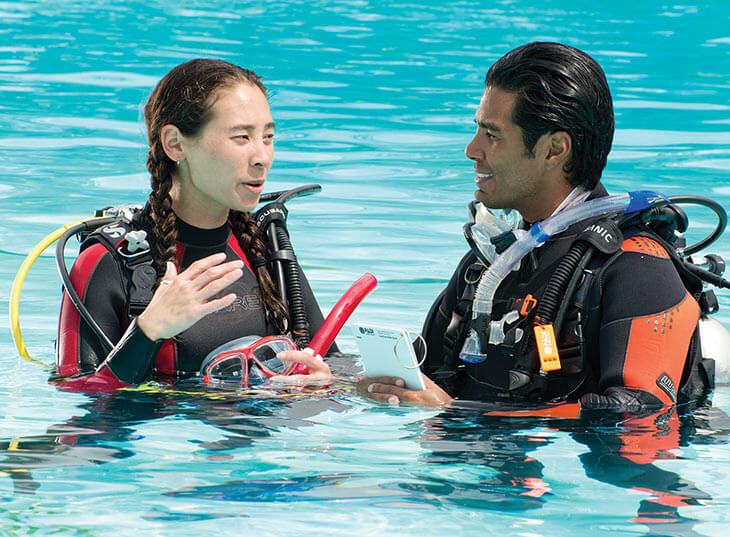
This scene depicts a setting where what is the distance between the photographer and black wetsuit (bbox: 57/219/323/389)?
368 centimetres

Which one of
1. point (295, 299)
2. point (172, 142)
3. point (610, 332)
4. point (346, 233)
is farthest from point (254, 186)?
point (346, 233)

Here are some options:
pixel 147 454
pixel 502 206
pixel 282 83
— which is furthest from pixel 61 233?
pixel 282 83

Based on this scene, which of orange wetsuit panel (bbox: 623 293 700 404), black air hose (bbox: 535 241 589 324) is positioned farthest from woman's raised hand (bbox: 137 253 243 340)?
orange wetsuit panel (bbox: 623 293 700 404)

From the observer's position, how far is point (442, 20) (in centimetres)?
1897

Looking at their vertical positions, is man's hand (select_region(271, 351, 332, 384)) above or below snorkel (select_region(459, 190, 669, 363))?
below

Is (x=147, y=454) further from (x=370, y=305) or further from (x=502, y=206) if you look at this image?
(x=370, y=305)

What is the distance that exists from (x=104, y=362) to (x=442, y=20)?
1613cm

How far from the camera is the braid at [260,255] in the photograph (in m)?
4.17

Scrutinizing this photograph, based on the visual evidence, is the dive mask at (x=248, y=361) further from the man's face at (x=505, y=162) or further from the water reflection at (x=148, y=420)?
the man's face at (x=505, y=162)

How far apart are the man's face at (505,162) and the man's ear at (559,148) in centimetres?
3

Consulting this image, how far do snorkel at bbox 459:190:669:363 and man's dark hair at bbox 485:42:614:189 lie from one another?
115mm

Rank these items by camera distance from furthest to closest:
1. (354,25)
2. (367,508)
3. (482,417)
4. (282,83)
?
(354,25) → (282,83) → (482,417) → (367,508)

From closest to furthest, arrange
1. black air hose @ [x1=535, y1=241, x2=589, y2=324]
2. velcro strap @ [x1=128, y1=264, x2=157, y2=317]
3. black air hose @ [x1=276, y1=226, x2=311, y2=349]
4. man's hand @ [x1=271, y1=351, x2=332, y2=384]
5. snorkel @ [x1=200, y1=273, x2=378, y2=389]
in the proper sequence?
1. black air hose @ [x1=535, y1=241, x2=589, y2=324]
2. man's hand @ [x1=271, y1=351, x2=332, y2=384]
3. velcro strap @ [x1=128, y1=264, x2=157, y2=317]
4. snorkel @ [x1=200, y1=273, x2=378, y2=389]
5. black air hose @ [x1=276, y1=226, x2=311, y2=349]

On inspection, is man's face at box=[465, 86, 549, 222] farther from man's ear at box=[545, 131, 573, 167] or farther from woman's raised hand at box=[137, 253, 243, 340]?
woman's raised hand at box=[137, 253, 243, 340]
